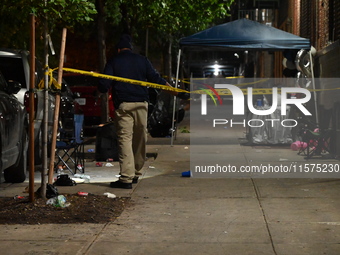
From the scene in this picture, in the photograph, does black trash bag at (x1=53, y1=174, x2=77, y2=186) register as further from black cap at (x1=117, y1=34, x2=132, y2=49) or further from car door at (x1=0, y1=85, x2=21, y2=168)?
black cap at (x1=117, y1=34, x2=132, y2=49)

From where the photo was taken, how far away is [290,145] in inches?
671

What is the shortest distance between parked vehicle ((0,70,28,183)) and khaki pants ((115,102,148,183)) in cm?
131

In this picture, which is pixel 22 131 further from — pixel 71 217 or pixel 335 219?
pixel 335 219

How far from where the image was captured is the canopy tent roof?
17.0 m

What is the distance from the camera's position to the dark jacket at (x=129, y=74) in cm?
1043

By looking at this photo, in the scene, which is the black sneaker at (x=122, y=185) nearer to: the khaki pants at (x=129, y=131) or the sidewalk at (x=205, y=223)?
the khaki pants at (x=129, y=131)

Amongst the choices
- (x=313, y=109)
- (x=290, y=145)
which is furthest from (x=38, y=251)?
(x=313, y=109)

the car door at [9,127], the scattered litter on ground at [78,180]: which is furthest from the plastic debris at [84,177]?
the car door at [9,127]

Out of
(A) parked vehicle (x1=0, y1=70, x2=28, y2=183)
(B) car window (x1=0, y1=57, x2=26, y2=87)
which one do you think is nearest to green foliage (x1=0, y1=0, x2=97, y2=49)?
(B) car window (x1=0, y1=57, x2=26, y2=87)

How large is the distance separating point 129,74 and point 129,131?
758 millimetres

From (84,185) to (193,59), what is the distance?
243ft

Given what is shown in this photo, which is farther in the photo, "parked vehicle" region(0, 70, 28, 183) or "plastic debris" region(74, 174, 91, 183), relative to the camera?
"plastic debris" region(74, 174, 91, 183)

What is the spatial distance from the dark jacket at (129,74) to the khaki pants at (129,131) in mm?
101

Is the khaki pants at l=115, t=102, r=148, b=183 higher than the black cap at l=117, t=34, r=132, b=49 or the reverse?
the reverse
